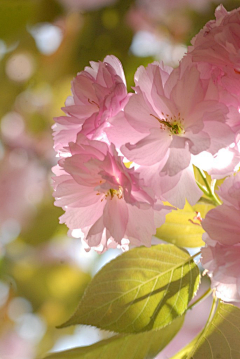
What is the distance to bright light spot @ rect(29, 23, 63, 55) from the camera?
522 mm

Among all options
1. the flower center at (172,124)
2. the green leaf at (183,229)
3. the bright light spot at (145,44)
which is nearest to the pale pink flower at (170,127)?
the flower center at (172,124)

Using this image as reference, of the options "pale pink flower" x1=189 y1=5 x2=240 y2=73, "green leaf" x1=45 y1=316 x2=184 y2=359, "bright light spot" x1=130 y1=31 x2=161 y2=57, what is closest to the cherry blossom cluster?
"pale pink flower" x1=189 y1=5 x2=240 y2=73

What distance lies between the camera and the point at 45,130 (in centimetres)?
54

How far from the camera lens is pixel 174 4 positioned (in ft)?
1.69

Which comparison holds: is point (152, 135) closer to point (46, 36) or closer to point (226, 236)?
point (226, 236)

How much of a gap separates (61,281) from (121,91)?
38 cm

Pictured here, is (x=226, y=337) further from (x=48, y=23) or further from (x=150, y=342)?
(x=48, y=23)

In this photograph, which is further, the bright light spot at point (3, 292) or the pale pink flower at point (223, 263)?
the bright light spot at point (3, 292)

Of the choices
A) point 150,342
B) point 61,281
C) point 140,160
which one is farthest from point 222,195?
point 61,281

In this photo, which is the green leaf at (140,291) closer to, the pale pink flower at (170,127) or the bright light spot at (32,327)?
the pale pink flower at (170,127)

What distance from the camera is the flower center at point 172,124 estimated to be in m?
0.21

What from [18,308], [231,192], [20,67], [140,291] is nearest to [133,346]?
[140,291]

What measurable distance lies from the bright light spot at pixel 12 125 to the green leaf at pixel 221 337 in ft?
1.22

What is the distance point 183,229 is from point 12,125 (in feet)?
1.05
